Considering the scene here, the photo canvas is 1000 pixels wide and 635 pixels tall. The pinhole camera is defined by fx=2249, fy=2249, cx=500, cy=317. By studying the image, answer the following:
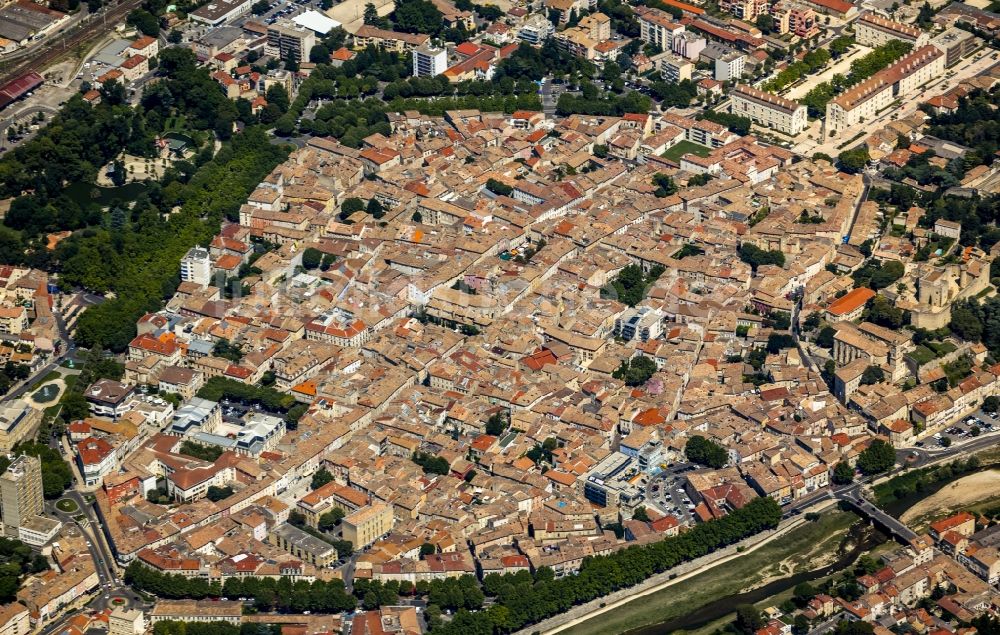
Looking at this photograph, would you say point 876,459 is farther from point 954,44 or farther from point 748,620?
point 954,44

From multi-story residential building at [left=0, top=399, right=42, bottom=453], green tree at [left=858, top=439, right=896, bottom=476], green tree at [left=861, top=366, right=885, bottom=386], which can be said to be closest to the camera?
green tree at [left=858, top=439, right=896, bottom=476]

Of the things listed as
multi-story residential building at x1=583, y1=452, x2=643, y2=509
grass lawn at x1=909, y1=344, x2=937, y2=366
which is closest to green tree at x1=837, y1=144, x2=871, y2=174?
grass lawn at x1=909, y1=344, x2=937, y2=366

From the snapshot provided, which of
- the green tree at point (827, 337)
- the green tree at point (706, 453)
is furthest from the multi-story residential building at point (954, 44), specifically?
the green tree at point (706, 453)

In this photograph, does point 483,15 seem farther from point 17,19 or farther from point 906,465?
point 906,465

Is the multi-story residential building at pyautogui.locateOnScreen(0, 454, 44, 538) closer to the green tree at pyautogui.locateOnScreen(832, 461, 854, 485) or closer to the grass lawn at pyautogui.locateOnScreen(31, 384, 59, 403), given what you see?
the grass lawn at pyautogui.locateOnScreen(31, 384, 59, 403)

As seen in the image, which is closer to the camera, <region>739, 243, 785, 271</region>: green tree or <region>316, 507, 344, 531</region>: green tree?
<region>316, 507, 344, 531</region>: green tree

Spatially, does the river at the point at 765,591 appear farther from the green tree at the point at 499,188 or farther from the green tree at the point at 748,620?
the green tree at the point at 499,188
